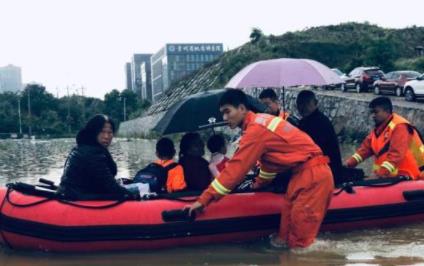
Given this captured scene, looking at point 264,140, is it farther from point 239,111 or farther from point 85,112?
point 85,112

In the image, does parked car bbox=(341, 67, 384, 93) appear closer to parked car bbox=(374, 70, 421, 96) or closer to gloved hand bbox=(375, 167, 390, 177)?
parked car bbox=(374, 70, 421, 96)

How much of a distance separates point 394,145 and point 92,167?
3.24 m

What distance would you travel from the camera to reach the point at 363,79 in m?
26.1

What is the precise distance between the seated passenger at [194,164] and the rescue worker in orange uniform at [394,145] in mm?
2076

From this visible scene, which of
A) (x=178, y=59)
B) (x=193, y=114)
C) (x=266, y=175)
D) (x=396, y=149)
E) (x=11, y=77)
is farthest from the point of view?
(x=11, y=77)

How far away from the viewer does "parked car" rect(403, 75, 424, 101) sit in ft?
66.5

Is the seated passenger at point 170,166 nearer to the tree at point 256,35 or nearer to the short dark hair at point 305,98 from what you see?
the short dark hair at point 305,98

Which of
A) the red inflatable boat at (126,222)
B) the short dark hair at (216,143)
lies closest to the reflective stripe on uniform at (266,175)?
the red inflatable boat at (126,222)

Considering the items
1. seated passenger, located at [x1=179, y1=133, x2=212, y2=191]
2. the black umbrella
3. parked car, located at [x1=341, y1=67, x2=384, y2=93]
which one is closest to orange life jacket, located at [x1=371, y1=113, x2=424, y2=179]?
the black umbrella

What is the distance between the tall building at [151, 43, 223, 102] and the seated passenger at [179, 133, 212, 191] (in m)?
99.7

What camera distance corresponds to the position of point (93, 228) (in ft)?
18.2

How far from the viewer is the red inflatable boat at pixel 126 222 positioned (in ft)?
18.3

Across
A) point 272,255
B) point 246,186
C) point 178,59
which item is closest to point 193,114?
point 246,186

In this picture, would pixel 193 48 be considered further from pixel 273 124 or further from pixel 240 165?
pixel 240 165
